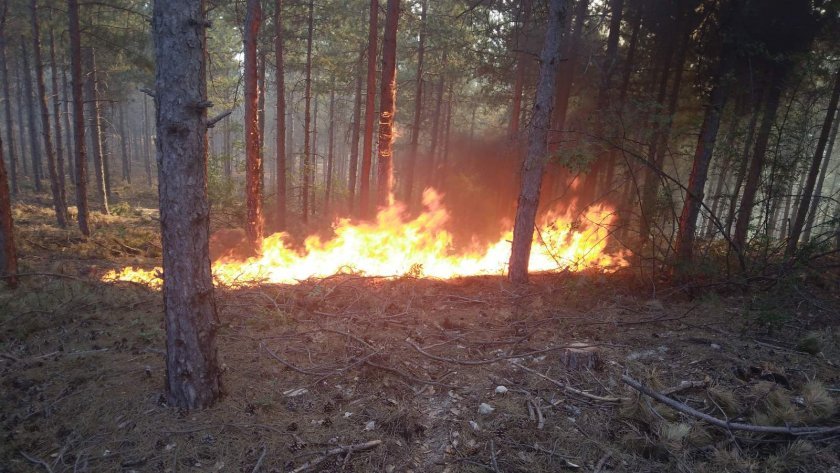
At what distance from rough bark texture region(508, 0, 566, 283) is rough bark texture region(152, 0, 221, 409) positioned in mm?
6242

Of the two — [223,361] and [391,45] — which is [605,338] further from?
[391,45]

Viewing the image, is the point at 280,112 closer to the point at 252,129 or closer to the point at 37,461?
the point at 252,129

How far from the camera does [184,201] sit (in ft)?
12.9

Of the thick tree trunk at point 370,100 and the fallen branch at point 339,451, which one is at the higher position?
the thick tree trunk at point 370,100

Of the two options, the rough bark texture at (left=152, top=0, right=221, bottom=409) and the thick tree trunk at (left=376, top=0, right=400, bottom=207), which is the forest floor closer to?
the rough bark texture at (left=152, top=0, right=221, bottom=409)

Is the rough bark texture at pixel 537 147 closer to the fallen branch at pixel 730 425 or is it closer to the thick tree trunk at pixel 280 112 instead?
the fallen branch at pixel 730 425

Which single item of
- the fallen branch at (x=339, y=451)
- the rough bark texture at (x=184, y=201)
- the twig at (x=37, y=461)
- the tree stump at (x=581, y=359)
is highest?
the rough bark texture at (x=184, y=201)

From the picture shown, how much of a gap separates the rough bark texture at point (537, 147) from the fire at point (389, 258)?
0.46 metres

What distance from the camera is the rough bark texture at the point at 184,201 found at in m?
3.79

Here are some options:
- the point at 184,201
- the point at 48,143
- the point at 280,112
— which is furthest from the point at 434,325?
the point at 48,143

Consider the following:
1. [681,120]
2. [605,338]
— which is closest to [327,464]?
[605,338]

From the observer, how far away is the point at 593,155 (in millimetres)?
7457

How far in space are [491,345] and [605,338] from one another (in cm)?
174

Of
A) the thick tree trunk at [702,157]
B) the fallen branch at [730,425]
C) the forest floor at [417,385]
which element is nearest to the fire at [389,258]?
the thick tree trunk at [702,157]
